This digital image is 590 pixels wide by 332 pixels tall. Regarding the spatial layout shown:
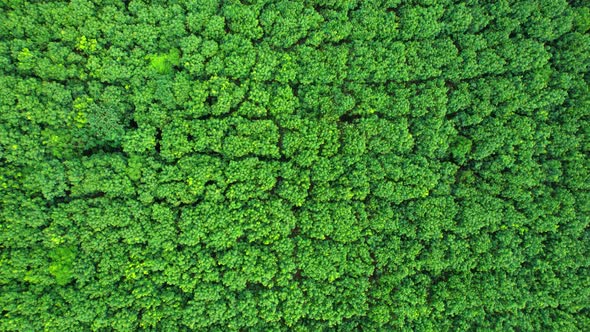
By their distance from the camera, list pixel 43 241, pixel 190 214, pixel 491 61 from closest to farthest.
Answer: pixel 43 241 < pixel 190 214 < pixel 491 61

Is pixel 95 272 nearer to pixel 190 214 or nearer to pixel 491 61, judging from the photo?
pixel 190 214

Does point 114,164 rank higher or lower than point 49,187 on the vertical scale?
higher

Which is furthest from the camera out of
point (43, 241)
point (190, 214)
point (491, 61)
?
point (491, 61)

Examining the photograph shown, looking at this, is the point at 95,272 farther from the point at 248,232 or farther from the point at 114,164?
the point at 248,232

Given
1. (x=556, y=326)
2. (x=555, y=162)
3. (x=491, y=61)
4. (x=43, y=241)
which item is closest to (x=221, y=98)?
(x=43, y=241)

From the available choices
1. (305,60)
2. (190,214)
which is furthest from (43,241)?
(305,60)

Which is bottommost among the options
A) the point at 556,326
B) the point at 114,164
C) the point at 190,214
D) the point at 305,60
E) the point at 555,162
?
the point at 556,326

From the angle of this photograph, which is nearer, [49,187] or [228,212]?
[49,187]
